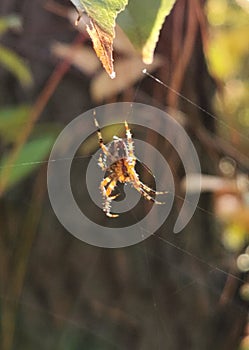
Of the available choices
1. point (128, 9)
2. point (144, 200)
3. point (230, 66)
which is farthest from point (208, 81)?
point (128, 9)

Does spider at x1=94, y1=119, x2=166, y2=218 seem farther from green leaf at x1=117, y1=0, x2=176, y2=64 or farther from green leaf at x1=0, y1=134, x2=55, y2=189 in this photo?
green leaf at x1=117, y1=0, x2=176, y2=64

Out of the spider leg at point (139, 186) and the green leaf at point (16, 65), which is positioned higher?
the green leaf at point (16, 65)

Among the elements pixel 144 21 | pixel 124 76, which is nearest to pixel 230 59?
pixel 124 76

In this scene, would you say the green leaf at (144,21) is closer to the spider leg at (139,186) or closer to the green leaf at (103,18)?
the green leaf at (103,18)

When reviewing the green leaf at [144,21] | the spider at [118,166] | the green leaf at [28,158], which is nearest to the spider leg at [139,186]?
the spider at [118,166]

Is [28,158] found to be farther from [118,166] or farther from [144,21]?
[144,21]

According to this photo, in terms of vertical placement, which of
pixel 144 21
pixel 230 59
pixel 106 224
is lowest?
pixel 106 224
